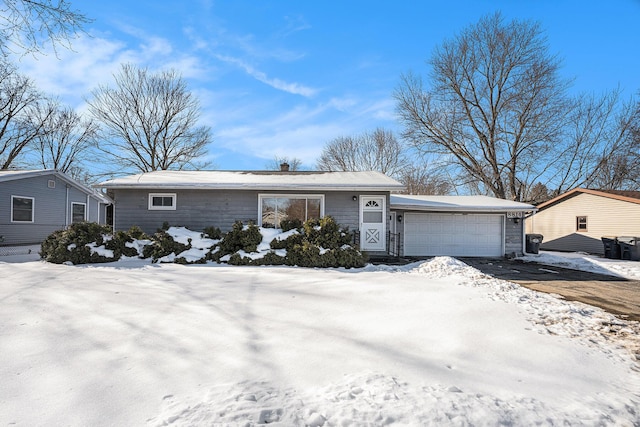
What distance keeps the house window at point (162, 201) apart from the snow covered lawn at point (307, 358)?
5.88m

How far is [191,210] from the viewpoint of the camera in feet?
36.1

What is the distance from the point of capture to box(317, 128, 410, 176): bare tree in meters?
28.6

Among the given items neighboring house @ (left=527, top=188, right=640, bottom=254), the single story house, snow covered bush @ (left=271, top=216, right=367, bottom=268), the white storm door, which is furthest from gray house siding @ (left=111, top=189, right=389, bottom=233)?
neighboring house @ (left=527, top=188, right=640, bottom=254)

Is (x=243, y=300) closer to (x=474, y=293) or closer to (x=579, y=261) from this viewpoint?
(x=474, y=293)

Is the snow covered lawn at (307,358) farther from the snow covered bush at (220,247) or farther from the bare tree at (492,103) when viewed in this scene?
the bare tree at (492,103)

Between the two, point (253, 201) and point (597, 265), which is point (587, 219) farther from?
point (253, 201)

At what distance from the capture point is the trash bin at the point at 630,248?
12180 millimetres

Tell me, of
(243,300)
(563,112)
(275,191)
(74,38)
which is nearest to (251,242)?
(275,191)

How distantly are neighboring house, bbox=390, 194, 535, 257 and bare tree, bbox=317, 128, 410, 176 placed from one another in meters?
15.6

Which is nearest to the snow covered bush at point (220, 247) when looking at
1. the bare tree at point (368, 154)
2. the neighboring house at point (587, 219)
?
the neighboring house at point (587, 219)

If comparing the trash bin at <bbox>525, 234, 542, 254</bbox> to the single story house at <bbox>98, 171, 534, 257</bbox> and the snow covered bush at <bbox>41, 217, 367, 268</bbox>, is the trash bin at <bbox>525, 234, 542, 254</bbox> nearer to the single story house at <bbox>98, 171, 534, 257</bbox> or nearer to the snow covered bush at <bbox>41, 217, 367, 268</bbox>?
the single story house at <bbox>98, 171, 534, 257</bbox>

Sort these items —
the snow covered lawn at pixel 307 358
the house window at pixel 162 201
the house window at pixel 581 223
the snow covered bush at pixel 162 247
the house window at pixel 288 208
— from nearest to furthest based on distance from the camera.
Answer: the snow covered lawn at pixel 307 358
the snow covered bush at pixel 162 247
the house window at pixel 162 201
the house window at pixel 288 208
the house window at pixel 581 223

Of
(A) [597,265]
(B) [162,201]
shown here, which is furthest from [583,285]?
(B) [162,201]

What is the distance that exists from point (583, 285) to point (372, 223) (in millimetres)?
5899
